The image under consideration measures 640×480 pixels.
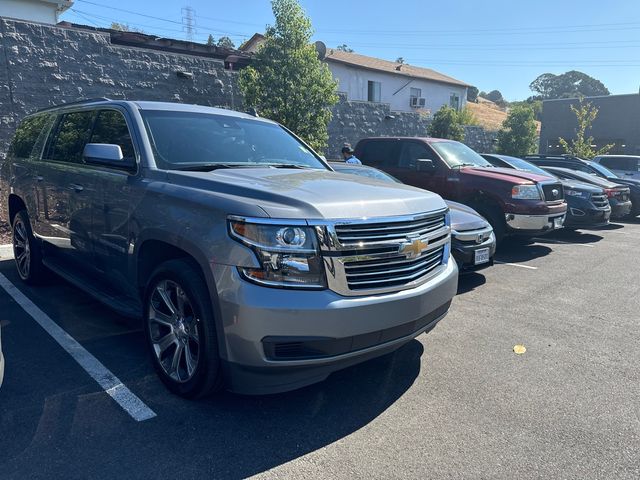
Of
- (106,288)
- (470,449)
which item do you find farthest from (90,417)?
(470,449)

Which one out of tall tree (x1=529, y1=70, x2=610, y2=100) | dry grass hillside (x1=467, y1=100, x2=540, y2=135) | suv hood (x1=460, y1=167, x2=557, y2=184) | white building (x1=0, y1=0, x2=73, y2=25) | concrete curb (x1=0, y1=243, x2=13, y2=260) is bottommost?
concrete curb (x1=0, y1=243, x2=13, y2=260)

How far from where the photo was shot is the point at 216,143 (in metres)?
4.13

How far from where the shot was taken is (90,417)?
9.98 ft

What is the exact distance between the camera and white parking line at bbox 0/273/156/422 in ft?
10.4

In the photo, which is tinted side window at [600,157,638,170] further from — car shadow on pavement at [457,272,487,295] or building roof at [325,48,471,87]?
building roof at [325,48,471,87]

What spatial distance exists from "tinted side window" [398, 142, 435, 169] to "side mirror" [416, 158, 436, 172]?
51 cm

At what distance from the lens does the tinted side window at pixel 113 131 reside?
12.8 ft

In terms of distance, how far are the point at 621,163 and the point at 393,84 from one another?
2132 centimetres

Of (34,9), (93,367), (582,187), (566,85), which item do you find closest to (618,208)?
(582,187)

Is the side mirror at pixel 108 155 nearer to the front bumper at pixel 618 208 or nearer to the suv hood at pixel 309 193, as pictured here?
the suv hood at pixel 309 193

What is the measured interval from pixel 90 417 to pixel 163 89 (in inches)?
398

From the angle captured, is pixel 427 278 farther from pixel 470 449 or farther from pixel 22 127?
pixel 22 127

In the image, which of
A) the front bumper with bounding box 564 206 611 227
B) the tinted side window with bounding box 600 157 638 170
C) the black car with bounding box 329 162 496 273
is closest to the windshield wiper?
the black car with bounding box 329 162 496 273

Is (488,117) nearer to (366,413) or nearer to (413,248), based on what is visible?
(413,248)
